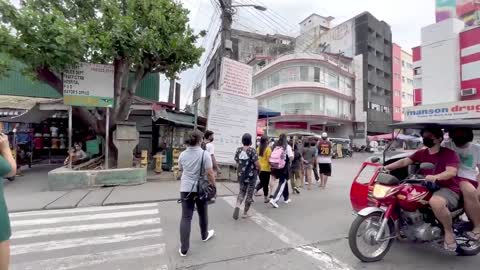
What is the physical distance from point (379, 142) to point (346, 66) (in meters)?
12.6

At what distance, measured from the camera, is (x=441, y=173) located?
155 inches

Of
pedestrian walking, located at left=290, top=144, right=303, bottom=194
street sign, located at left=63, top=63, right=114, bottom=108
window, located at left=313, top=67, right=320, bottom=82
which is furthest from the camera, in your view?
window, located at left=313, top=67, right=320, bottom=82

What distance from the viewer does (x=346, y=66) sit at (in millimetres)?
43312

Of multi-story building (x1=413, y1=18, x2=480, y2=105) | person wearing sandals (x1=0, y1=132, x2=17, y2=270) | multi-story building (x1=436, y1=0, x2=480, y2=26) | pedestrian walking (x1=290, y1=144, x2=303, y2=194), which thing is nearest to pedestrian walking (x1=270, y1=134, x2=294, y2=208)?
pedestrian walking (x1=290, y1=144, x2=303, y2=194)

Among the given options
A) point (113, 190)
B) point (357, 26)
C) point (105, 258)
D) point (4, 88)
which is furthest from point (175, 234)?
point (357, 26)

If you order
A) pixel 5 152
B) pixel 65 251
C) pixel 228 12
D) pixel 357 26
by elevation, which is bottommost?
pixel 65 251

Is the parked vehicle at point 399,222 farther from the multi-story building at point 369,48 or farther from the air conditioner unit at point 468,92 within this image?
the multi-story building at point 369,48

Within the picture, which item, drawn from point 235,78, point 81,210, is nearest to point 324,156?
point 235,78

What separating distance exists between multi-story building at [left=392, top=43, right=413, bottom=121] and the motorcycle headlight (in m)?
50.6

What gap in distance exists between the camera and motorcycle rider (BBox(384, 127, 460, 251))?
12.4 feet

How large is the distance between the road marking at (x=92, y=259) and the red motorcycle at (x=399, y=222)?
2523 millimetres

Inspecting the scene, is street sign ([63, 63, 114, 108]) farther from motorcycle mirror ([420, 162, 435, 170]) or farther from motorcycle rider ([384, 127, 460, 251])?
motorcycle mirror ([420, 162, 435, 170])

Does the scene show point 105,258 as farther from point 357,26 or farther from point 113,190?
point 357,26

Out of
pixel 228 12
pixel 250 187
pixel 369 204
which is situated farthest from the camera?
pixel 228 12
